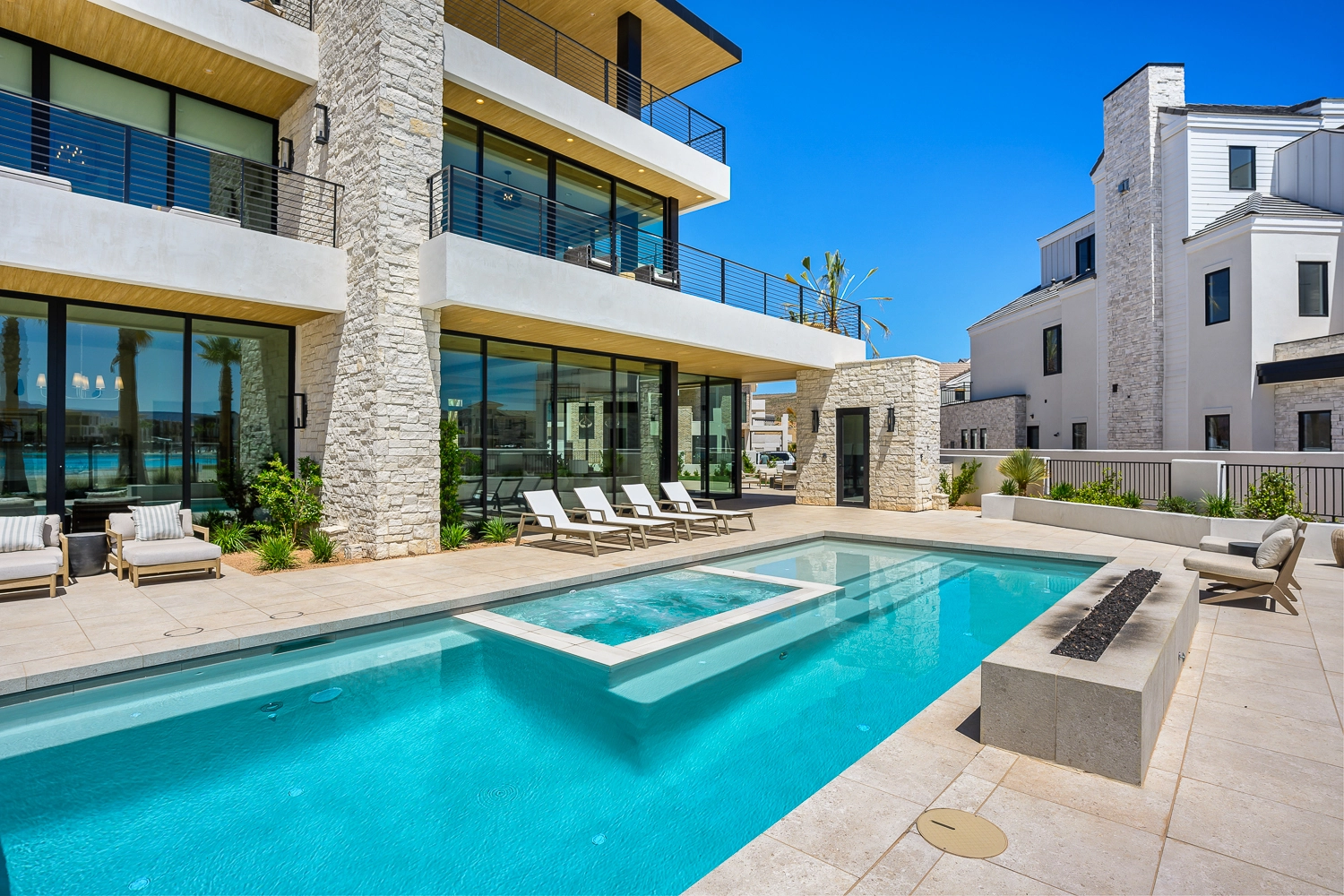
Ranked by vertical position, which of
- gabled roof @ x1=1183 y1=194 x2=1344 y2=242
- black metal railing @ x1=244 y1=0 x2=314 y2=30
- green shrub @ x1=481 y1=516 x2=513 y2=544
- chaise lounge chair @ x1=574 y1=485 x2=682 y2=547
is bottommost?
green shrub @ x1=481 y1=516 x2=513 y2=544

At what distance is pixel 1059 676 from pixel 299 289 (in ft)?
32.3

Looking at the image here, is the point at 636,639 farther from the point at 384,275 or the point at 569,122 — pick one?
the point at 569,122

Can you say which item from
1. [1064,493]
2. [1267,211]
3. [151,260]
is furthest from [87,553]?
[1267,211]

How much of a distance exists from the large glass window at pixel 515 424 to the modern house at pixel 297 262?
0.15 ft

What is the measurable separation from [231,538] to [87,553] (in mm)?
1824

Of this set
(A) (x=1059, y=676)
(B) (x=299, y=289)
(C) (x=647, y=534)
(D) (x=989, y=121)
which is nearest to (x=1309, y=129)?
(D) (x=989, y=121)

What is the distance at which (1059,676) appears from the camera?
3.43 metres

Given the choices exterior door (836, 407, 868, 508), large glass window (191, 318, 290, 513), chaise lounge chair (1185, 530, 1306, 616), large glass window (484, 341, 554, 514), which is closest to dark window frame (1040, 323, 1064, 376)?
exterior door (836, 407, 868, 508)

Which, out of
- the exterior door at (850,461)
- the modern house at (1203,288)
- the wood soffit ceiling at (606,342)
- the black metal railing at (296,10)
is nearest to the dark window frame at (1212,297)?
the modern house at (1203,288)

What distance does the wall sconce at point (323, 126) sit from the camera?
9828mm

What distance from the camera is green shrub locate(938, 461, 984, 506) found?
17.5 meters

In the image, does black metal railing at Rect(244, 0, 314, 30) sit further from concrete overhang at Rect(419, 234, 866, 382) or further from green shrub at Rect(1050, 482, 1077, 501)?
green shrub at Rect(1050, 482, 1077, 501)

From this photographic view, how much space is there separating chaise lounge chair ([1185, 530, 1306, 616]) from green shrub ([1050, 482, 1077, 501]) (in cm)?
→ 788

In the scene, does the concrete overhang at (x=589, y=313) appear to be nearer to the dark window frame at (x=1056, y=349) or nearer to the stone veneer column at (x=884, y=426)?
the stone veneer column at (x=884, y=426)
